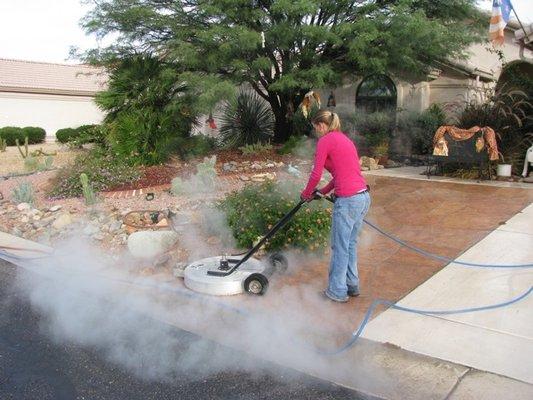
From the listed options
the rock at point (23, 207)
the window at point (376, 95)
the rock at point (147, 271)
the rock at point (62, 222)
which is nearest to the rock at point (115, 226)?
the rock at point (62, 222)

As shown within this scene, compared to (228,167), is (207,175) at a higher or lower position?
higher

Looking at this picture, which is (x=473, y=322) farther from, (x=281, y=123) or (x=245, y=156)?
(x=281, y=123)

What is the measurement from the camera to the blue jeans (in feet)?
14.1

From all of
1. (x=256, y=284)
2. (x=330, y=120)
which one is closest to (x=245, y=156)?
(x=256, y=284)

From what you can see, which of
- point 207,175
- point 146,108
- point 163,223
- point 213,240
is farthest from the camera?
point 146,108

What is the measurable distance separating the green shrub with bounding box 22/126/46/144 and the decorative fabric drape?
72.6ft

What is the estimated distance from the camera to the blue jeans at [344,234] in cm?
429

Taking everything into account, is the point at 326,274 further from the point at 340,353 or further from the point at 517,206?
the point at 517,206

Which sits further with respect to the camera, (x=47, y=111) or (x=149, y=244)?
(x=47, y=111)

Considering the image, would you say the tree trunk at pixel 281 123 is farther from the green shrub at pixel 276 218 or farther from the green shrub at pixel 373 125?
the green shrub at pixel 276 218

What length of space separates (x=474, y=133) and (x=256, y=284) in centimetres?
655

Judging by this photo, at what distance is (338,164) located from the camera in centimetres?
426

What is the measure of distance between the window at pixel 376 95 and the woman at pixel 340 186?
36.4 ft

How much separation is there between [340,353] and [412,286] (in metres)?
1.50
